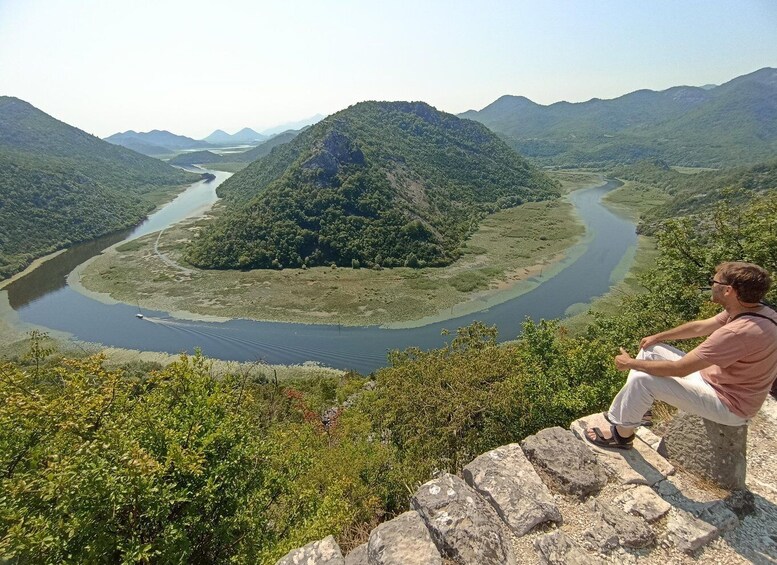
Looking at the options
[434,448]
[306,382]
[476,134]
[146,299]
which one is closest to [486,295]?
[306,382]

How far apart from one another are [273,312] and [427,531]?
51137mm

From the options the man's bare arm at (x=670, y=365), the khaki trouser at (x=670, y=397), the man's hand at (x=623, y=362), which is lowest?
the khaki trouser at (x=670, y=397)

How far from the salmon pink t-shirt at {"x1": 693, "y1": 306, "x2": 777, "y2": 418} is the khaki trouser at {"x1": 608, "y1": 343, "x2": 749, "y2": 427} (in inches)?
4.8

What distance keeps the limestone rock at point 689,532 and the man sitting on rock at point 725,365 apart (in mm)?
1140

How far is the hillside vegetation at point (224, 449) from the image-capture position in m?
5.38

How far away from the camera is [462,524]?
4680 millimetres

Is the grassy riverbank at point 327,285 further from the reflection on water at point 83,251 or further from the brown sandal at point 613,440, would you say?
the brown sandal at point 613,440

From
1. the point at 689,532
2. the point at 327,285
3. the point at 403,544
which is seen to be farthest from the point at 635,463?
the point at 327,285

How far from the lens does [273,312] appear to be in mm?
53281

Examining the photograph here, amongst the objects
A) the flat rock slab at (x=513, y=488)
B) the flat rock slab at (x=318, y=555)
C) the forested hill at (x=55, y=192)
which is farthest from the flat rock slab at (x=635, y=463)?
the forested hill at (x=55, y=192)

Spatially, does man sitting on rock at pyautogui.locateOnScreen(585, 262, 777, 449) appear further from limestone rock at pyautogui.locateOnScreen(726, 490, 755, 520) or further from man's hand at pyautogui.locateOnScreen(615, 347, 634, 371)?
limestone rock at pyautogui.locateOnScreen(726, 490, 755, 520)

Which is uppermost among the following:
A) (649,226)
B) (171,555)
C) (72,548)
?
(72,548)

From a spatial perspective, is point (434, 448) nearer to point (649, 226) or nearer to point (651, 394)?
point (651, 394)

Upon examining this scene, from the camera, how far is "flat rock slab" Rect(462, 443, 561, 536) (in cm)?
482
